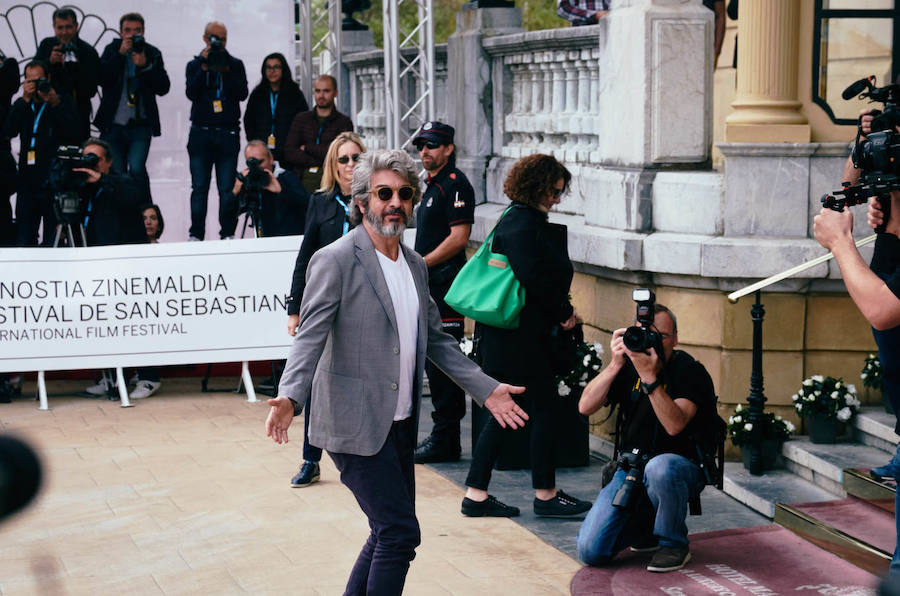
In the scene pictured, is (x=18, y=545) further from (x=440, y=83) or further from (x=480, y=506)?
(x=440, y=83)

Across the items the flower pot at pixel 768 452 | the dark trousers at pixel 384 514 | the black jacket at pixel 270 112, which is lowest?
the flower pot at pixel 768 452

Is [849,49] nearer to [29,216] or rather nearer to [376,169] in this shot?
[376,169]

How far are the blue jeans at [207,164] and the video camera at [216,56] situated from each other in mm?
583

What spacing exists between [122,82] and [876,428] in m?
7.82

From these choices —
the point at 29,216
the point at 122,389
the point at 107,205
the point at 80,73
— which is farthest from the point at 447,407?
the point at 80,73

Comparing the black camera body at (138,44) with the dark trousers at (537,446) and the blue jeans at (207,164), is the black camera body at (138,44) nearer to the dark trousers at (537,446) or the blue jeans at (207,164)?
the blue jeans at (207,164)

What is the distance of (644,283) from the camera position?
8172 mm

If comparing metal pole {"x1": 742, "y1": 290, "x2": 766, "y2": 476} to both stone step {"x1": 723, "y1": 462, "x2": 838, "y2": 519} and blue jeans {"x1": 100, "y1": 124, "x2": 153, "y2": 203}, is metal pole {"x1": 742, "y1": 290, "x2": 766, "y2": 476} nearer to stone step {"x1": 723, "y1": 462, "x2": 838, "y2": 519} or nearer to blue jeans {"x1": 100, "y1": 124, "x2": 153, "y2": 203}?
stone step {"x1": 723, "y1": 462, "x2": 838, "y2": 519}

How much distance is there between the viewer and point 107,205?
413 inches

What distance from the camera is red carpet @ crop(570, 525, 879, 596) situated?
18.5 ft

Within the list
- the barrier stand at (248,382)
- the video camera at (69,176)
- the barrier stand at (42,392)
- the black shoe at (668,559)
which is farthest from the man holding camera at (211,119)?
the black shoe at (668,559)

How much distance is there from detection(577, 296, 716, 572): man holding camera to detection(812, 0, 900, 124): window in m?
2.70

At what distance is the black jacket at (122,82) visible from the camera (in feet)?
39.8

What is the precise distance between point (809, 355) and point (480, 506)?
2223 mm
